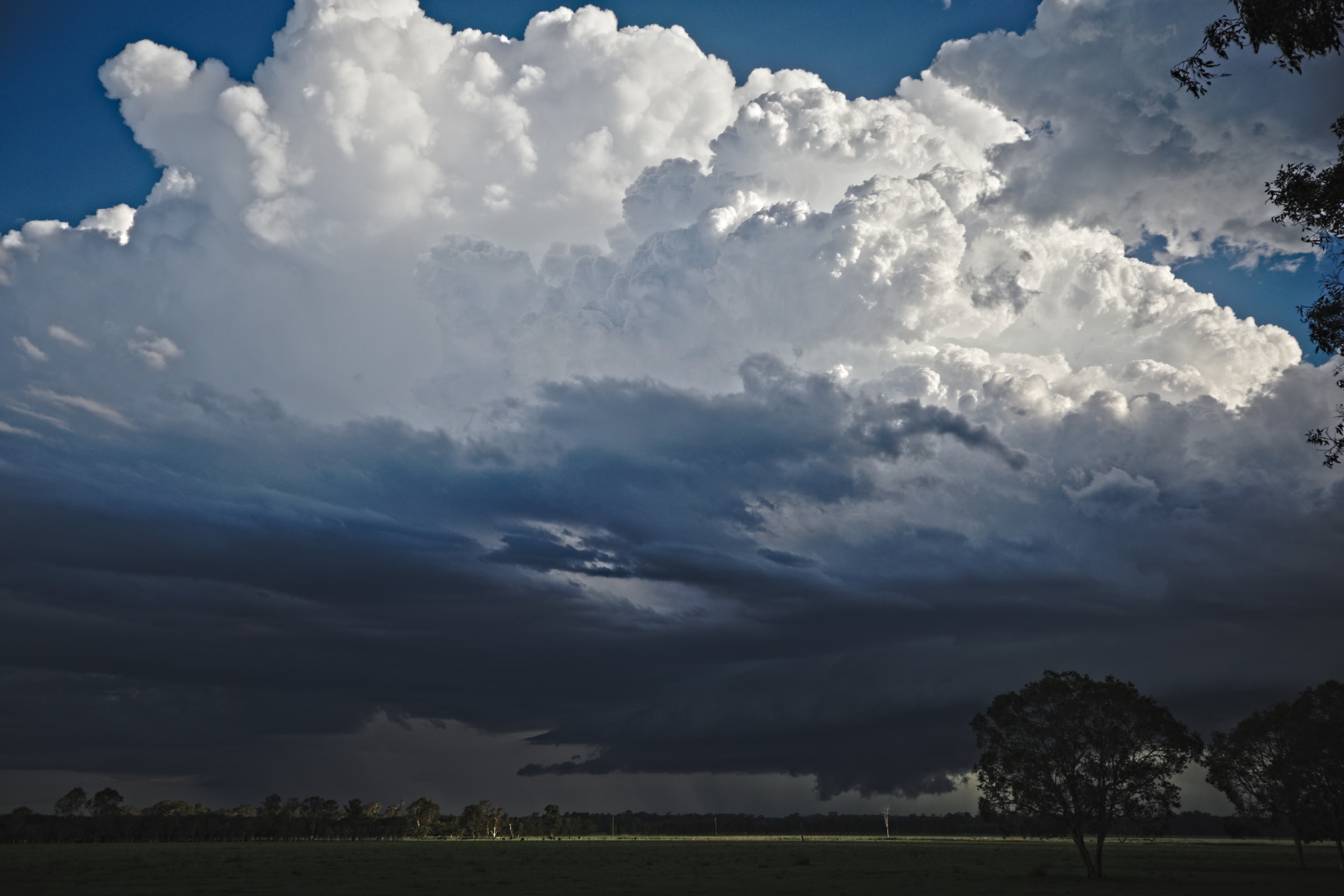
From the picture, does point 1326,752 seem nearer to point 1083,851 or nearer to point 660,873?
point 1083,851

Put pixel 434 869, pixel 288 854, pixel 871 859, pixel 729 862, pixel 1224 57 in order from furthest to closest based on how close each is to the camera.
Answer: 1. pixel 288 854
2. pixel 871 859
3. pixel 729 862
4. pixel 434 869
5. pixel 1224 57

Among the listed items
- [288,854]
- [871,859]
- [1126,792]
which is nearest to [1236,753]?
[1126,792]

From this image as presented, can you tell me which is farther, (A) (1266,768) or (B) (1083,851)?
(A) (1266,768)

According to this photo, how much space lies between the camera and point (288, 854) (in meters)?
125

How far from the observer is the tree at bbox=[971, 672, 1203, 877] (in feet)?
215

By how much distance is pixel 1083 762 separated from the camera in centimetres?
6688

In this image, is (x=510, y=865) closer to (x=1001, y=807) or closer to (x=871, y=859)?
(x=871, y=859)

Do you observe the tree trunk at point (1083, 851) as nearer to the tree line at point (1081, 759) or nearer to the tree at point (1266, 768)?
the tree line at point (1081, 759)

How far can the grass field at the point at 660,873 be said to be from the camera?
60.2 metres

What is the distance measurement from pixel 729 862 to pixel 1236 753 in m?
49.2

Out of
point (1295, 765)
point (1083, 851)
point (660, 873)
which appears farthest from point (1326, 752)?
point (660, 873)

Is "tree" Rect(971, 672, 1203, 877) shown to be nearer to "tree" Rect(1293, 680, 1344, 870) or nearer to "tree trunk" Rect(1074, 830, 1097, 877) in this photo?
"tree trunk" Rect(1074, 830, 1097, 877)

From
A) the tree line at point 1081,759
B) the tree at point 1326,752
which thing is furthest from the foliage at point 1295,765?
the tree line at point 1081,759

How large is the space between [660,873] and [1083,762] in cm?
3446
